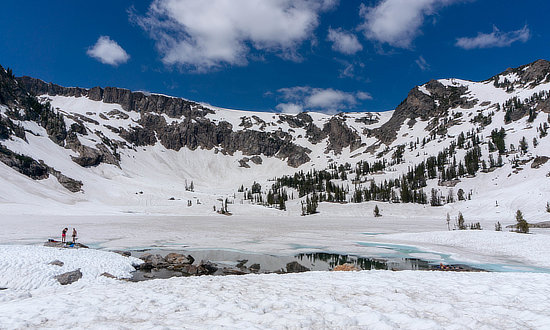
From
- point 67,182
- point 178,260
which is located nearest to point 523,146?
point 178,260

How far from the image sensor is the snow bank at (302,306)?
6.74 m

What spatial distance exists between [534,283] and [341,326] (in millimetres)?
8881

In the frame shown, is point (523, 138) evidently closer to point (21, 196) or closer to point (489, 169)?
point (489, 169)

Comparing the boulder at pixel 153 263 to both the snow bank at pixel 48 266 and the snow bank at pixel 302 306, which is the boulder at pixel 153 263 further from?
the snow bank at pixel 302 306

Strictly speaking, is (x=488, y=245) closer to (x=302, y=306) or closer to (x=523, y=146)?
(x=302, y=306)

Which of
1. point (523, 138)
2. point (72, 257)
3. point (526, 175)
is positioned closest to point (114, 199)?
point (72, 257)

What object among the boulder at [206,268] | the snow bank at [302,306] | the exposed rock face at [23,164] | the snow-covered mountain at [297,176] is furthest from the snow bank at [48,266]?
the exposed rock face at [23,164]

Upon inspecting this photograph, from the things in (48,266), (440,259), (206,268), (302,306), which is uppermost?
(302,306)

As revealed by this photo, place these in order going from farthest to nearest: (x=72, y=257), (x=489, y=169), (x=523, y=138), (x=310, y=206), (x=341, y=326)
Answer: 1. (x=523, y=138)
2. (x=489, y=169)
3. (x=310, y=206)
4. (x=72, y=257)
5. (x=341, y=326)

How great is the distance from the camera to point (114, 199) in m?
105

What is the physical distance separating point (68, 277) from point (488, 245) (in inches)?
1422

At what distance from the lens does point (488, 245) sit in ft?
95.6

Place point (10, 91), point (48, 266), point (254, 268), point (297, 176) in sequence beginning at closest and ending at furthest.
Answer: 1. point (48, 266)
2. point (254, 268)
3. point (10, 91)
4. point (297, 176)

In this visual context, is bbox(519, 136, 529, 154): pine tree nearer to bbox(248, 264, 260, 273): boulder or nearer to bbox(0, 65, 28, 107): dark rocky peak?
bbox(248, 264, 260, 273): boulder
